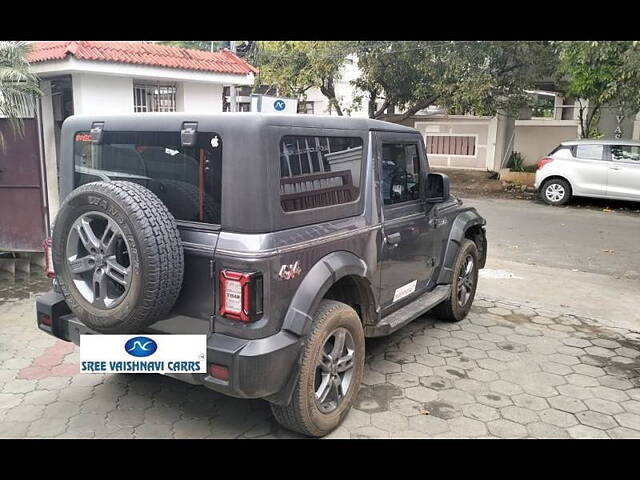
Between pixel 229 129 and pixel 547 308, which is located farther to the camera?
pixel 547 308

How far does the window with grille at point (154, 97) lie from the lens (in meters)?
8.45

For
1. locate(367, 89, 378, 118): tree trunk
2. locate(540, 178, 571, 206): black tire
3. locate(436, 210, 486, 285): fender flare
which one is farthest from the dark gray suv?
locate(367, 89, 378, 118): tree trunk

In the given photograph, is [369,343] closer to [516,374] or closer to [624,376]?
[516,374]

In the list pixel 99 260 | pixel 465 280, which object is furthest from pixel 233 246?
pixel 465 280

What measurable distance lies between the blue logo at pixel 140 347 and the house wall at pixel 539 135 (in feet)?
53.9

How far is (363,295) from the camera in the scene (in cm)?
356

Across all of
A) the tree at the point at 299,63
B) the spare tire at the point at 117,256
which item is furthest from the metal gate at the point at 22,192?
the tree at the point at 299,63

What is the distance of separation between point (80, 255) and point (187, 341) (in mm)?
781

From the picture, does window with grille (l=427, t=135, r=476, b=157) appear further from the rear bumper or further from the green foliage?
the rear bumper

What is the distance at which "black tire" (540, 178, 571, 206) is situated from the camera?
503 inches

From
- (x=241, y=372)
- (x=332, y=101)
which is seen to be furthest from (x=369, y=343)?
(x=332, y=101)

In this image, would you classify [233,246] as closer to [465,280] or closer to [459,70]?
[465,280]

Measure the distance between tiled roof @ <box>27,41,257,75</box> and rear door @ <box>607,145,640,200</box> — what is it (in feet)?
27.0

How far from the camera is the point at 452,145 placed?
19.0 metres
